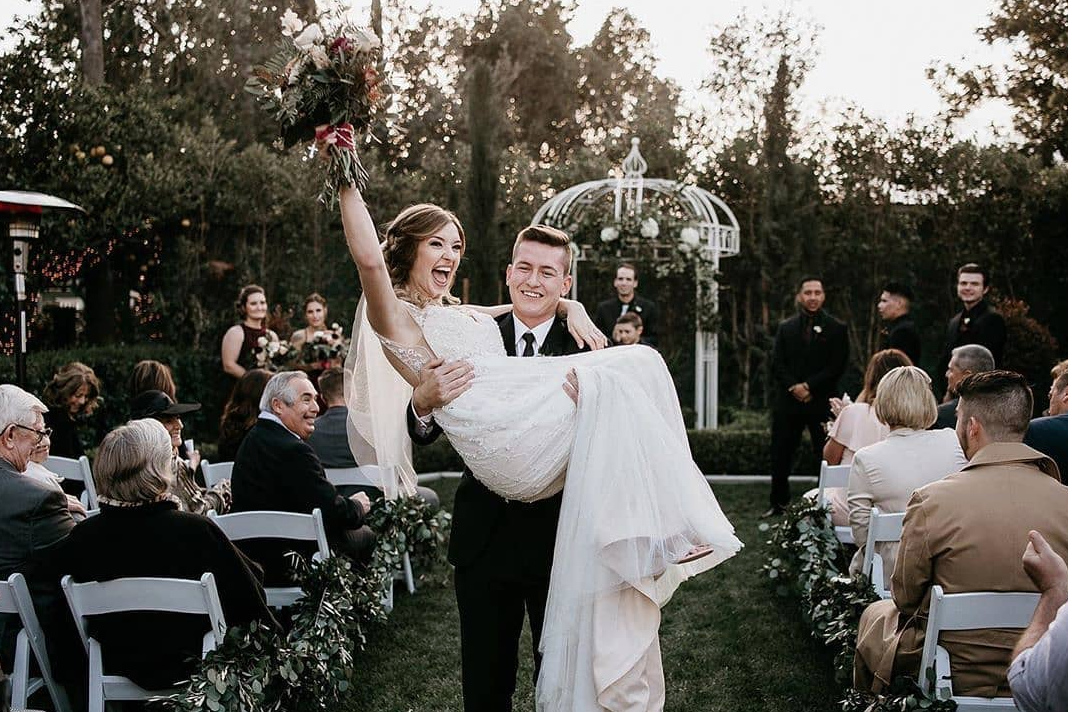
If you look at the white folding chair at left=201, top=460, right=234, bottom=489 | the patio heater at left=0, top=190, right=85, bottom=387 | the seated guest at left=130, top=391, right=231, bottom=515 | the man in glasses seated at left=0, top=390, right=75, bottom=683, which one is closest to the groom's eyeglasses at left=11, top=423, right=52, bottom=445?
the man in glasses seated at left=0, top=390, right=75, bottom=683

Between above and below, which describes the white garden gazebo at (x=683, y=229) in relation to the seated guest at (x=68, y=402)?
above

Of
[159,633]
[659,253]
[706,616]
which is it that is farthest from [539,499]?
[659,253]

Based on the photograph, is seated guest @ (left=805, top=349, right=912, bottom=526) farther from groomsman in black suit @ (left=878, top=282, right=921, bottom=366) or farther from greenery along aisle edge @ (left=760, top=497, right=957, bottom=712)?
Answer: groomsman in black suit @ (left=878, top=282, right=921, bottom=366)

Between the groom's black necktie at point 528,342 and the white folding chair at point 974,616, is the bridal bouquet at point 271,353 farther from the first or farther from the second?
the white folding chair at point 974,616

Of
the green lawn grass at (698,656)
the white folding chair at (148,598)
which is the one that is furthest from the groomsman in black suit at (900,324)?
the white folding chair at (148,598)

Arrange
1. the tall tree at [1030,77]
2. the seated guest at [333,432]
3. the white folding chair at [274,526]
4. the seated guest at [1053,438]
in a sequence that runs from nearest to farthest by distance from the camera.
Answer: the seated guest at [1053,438], the white folding chair at [274,526], the seated guest at [333,432], the tall tree at [1030,77]

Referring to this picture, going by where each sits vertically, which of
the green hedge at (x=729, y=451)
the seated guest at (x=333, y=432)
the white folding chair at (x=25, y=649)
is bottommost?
the green hedge at (x=729, y=451)

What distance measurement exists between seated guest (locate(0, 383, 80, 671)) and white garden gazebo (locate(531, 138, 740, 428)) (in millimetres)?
7210

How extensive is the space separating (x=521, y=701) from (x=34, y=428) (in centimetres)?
233

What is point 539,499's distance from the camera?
2678 mm

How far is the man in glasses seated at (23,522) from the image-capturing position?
3482 mm

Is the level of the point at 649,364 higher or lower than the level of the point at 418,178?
lower

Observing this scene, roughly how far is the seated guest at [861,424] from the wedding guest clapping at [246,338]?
14.5 ft

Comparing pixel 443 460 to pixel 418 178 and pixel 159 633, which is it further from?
pixel 159 633
